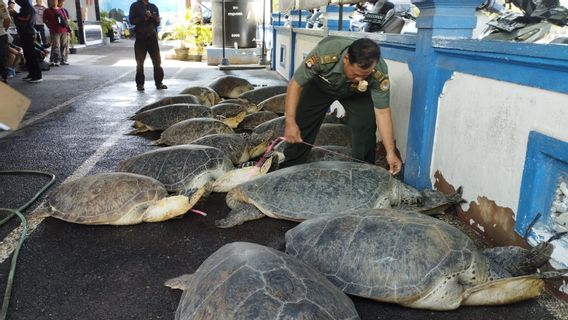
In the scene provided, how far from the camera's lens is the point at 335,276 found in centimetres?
219

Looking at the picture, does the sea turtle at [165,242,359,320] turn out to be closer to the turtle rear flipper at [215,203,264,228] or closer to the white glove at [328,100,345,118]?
the turtle rear flipper at [215,203,264,228]

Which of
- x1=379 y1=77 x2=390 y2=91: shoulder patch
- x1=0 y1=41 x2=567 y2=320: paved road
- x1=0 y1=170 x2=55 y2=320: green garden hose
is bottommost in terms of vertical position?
x1=0 y1=41 x2=567 y2=320: paved road

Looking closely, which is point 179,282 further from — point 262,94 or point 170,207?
point 262,94

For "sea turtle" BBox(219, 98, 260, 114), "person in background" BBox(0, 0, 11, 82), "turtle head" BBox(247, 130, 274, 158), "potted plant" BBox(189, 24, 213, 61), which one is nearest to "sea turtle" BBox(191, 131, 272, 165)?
"turtle head" BBox(247, 130, 274, 158)

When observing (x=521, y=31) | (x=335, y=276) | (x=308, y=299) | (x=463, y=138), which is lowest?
(x=335, y=276)

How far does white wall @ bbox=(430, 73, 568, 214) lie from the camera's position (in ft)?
7.78

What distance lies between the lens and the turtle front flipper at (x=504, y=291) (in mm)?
2084

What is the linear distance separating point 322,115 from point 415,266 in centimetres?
220

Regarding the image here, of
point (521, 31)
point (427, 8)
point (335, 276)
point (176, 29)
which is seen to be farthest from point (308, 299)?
point (176, 29)

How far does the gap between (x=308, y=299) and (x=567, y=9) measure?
3.55 metres

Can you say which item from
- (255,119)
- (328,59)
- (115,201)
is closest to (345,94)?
(328,59)

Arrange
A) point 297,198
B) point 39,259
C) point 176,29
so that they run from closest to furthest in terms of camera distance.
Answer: point 39,259 < point 297,198 < point 176,29

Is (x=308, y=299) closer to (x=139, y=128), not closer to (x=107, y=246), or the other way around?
(x=107, y=246)

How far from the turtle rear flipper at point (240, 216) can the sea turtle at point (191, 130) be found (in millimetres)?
1877
